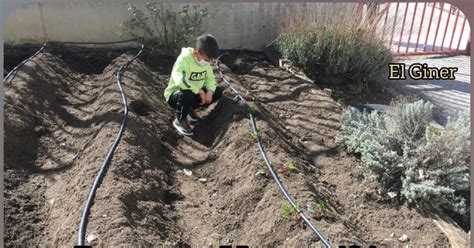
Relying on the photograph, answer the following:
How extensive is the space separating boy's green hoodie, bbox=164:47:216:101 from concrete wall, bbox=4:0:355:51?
225 centimetres

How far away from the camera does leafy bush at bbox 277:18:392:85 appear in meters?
5.53

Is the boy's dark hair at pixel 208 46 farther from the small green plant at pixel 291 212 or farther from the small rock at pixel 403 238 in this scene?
the small rock at pixel 403 238

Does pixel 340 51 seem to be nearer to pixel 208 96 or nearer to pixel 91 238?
pixel 208 96

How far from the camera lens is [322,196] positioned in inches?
132

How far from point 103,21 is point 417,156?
4.75 m

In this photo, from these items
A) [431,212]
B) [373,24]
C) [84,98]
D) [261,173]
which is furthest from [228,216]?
[373,24]

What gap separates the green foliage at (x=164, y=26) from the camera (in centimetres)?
643

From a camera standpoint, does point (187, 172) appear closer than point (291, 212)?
No

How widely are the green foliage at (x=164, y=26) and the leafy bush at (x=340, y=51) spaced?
148 centimetres

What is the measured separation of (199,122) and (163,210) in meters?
1.65

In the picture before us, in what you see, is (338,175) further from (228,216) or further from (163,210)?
(163,210)

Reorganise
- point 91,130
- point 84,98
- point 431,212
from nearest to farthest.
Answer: point 431,212, point 91,130, point 84,98

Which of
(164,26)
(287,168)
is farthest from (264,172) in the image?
(164,26)

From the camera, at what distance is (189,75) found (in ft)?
14.2
